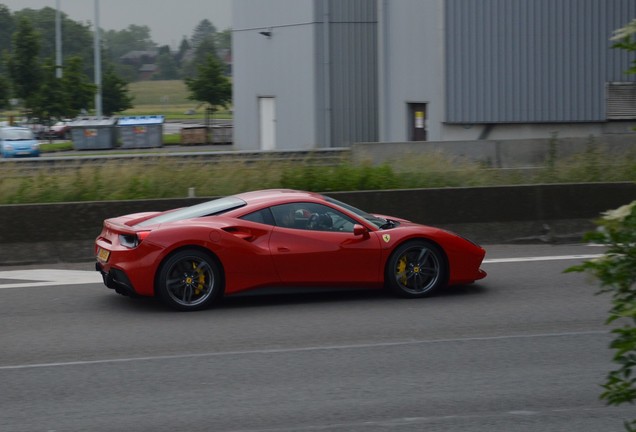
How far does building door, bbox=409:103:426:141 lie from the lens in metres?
28.3

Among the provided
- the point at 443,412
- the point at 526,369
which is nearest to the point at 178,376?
the point at 443,412

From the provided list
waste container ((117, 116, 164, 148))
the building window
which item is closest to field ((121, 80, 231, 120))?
waste container ((117, 116, 164, 148))

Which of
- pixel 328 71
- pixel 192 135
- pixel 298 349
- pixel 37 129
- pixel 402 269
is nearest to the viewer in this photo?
pixel 298 349

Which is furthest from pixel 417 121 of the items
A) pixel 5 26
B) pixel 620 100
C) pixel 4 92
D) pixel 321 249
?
pixel 5 26

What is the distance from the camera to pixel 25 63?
187ft

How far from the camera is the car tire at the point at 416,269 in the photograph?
10.6m

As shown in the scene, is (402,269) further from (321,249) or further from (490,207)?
(490,207)

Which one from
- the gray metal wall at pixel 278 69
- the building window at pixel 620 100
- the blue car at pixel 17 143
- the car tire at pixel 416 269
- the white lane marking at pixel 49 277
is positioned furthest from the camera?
the blue car at pixel 17 143

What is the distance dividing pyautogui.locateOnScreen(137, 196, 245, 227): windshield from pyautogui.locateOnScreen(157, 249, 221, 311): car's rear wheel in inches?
19.6

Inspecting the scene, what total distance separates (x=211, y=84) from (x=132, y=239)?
56004 millimetres

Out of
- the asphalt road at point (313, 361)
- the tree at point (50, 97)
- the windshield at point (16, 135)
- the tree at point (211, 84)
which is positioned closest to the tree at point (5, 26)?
the tree at point (211, 84)

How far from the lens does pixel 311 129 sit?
1320 inches

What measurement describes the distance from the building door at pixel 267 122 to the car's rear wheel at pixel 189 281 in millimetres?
26641

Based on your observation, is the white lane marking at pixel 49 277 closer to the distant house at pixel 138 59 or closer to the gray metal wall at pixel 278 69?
the gray metal wall at pixel 278 69
